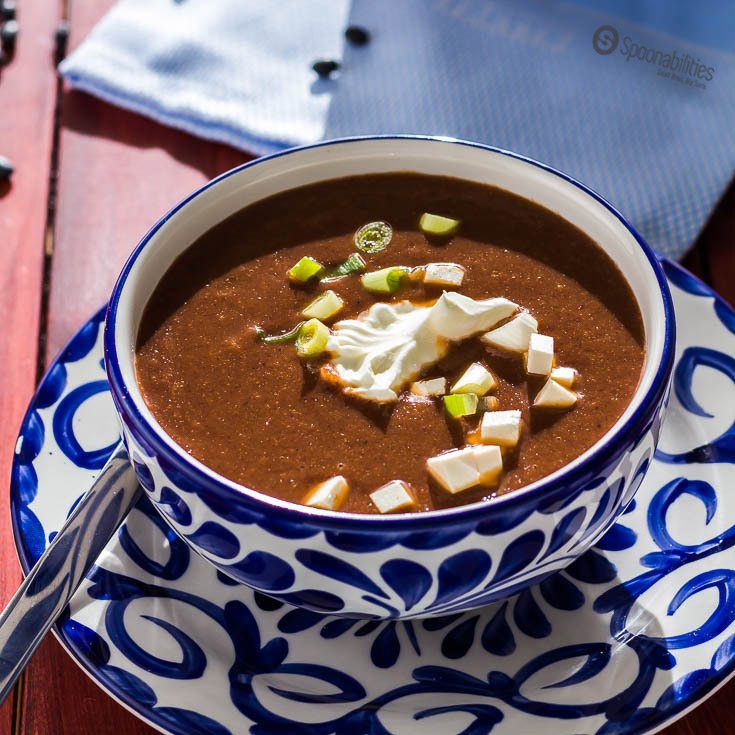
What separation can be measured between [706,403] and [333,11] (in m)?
1.95

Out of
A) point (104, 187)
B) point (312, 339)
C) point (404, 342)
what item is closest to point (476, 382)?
point (404, 342)

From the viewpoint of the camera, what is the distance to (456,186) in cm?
202

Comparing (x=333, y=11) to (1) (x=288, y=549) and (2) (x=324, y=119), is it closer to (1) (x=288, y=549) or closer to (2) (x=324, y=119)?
(2) (x=324, y=119)

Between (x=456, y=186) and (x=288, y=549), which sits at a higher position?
(x=456, y=186)

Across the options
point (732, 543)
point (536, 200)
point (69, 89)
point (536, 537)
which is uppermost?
point (536, 200)

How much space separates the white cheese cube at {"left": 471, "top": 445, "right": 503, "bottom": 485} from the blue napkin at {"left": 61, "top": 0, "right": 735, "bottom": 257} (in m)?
1.37

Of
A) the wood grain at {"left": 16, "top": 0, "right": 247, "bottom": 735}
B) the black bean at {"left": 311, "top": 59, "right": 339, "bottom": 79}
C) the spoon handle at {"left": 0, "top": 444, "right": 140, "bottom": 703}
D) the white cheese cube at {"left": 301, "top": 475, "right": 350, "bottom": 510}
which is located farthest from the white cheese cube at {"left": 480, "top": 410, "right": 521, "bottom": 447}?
the black bean at {"left": 311, "top": 59, "right": 339, "bottom": 79}

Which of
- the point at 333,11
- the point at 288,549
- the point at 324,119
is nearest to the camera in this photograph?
the point at 288,549

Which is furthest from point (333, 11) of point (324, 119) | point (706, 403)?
point (706, 403)

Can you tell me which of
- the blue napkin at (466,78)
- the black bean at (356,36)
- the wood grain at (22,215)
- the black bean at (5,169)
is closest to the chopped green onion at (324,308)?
the wood grain at (22,215)

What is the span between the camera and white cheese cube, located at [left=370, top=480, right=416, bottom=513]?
1484 millimetres

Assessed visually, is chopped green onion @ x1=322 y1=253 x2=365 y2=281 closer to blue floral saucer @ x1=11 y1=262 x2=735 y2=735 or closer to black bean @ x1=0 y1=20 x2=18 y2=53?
blue floral saucer @ x1=11 y1=262 x2=735 y2=735

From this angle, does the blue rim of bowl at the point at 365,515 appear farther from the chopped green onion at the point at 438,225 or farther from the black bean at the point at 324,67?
the black bean at the point at 324,67

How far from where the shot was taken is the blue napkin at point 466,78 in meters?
2.84
